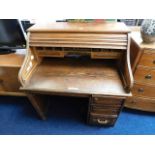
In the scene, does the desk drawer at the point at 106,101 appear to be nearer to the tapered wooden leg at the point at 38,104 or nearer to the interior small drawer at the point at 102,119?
the interior small drawer at the point at 102,119

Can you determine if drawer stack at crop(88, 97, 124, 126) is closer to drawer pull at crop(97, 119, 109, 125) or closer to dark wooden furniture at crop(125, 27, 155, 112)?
drawer pull at crop(97, 119, 109, 125)

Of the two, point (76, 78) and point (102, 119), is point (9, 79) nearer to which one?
point (76, 78)

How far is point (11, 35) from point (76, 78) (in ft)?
3.00

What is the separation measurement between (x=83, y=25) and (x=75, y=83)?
0.54 m

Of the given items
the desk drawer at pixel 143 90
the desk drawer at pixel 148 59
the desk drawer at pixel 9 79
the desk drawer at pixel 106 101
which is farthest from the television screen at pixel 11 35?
the desk drawer at pixel 143 90

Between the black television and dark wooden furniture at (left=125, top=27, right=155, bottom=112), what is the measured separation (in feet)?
3.87

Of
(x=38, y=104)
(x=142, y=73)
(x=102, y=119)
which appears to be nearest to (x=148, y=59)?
(x=142, y=73)

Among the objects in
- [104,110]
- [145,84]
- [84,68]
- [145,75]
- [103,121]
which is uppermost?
[84,68]

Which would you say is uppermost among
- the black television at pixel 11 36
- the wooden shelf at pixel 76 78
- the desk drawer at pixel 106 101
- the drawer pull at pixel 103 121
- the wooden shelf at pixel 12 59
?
the black television at pixel 11 36

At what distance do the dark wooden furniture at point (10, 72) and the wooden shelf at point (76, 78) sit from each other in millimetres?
313

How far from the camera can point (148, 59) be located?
1.17 m

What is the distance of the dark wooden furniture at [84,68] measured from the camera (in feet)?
3.55
